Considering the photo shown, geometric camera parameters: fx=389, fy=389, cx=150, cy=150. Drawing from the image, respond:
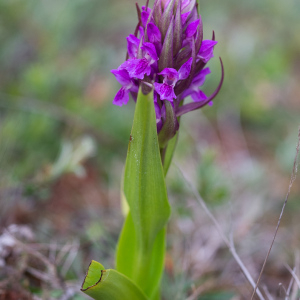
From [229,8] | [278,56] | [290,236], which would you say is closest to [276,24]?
[229,8]

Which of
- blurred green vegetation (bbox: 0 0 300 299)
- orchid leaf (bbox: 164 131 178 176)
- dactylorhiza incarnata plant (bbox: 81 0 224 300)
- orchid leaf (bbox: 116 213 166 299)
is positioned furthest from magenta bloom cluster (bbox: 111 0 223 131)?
blurred green vegetation (bbox: 0 0 300 299)

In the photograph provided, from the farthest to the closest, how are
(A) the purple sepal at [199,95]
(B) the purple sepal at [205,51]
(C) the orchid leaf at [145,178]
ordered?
(A) the purple sepal at [199,95]
(B) the purple sepal at [205,51]
(C) the orchid leaf at [145,178]

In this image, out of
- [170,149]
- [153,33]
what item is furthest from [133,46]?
[170,149]

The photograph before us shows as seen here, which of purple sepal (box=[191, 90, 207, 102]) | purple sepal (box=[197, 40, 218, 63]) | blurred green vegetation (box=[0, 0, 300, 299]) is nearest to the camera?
purple sepal (box=[197, 40, 218, 63])

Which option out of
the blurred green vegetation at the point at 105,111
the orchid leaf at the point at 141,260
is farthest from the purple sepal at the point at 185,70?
the blurred green vegetation at the point at 105,111

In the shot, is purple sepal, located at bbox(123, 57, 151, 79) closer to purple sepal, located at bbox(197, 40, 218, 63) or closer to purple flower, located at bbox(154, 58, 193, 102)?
purple flower, located at bbox(154, 58, 193, 102)

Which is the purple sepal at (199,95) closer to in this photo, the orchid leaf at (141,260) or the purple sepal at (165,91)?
the purple sepal at (165,91)

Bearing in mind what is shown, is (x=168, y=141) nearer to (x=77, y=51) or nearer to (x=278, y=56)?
(x=77, y=51)

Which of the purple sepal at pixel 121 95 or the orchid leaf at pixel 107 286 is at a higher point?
the purple sepal at pixel 121 95
